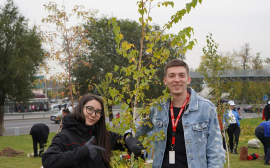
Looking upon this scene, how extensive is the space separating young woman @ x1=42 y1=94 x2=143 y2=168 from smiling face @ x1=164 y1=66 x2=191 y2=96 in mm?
611

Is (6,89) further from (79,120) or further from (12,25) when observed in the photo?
(79,120)

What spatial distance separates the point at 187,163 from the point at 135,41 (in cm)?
2008

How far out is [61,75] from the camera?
6980 mm

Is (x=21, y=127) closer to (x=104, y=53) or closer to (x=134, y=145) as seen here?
(x=104, y=53)

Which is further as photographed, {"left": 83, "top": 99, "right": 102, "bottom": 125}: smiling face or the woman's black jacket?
{"left": 83, "top": 99, "right": 102, "bottom": 125}: smiling face

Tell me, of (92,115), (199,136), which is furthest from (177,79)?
(92,115)

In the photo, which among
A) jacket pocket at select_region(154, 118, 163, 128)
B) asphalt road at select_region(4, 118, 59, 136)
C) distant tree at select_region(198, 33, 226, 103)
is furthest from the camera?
asphalt road at select_region(4, 118, 59, 136)

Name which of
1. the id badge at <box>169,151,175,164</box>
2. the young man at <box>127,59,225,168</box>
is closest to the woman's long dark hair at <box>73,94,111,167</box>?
the young man at <box>127,59,225,168</box>

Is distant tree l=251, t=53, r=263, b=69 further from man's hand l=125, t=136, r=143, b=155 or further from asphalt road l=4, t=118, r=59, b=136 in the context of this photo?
man's hand l=125, t=136, r=143, b=155

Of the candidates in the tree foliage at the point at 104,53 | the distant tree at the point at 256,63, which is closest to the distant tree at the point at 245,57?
the distant tree at the point at 256,63

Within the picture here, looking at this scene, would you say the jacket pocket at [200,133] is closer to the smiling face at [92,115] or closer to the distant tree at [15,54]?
the smiling face at [92,115]

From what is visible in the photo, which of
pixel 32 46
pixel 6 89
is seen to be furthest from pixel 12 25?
pixel 6 89

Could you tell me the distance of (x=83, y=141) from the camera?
2537mm

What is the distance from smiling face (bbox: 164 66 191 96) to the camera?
8.66 feet
